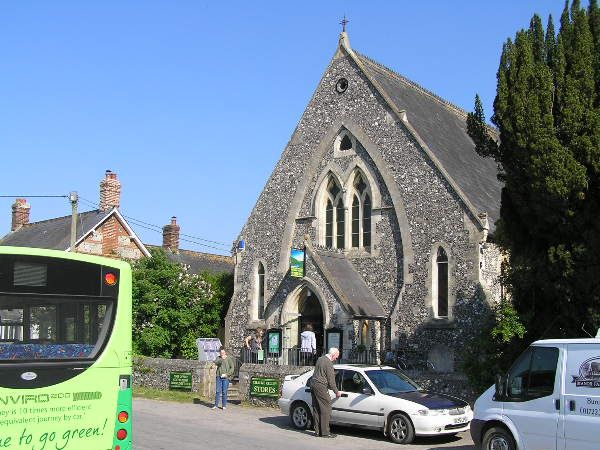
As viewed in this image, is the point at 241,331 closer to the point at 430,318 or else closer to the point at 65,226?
the point at 430,318

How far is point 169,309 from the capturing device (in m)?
28.9

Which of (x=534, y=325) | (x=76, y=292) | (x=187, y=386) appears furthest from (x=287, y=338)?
(x=76, y=292)

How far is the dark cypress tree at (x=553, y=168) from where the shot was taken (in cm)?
1549

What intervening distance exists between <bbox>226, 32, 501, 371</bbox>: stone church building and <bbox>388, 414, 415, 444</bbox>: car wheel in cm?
875

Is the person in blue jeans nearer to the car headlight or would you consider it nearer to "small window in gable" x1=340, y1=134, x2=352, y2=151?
the car headlight

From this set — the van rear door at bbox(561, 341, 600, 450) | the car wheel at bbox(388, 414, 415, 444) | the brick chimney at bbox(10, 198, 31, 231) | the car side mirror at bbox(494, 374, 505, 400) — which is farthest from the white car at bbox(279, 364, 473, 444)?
the brick chimney at bbox(10, 198, 31, 231)

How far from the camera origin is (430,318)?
23.9m

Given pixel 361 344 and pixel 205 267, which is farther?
pixel 205 267

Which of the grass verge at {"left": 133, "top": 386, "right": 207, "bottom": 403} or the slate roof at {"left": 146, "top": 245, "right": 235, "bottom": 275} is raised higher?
the slate roof at {"left": 146, "top": 245, "right": 235, "bottom": 275}

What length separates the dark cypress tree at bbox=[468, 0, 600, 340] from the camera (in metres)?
15.5

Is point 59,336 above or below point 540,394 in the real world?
above

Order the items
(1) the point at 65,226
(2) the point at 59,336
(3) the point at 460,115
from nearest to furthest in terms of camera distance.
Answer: (2) the point at 59,336, (3) the point at 460,115, (1) the point at 65,226

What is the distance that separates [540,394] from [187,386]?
13.7 metres

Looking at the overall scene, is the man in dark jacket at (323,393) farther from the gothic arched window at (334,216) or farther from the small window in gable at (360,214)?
the gothic arched window at (334,216)
